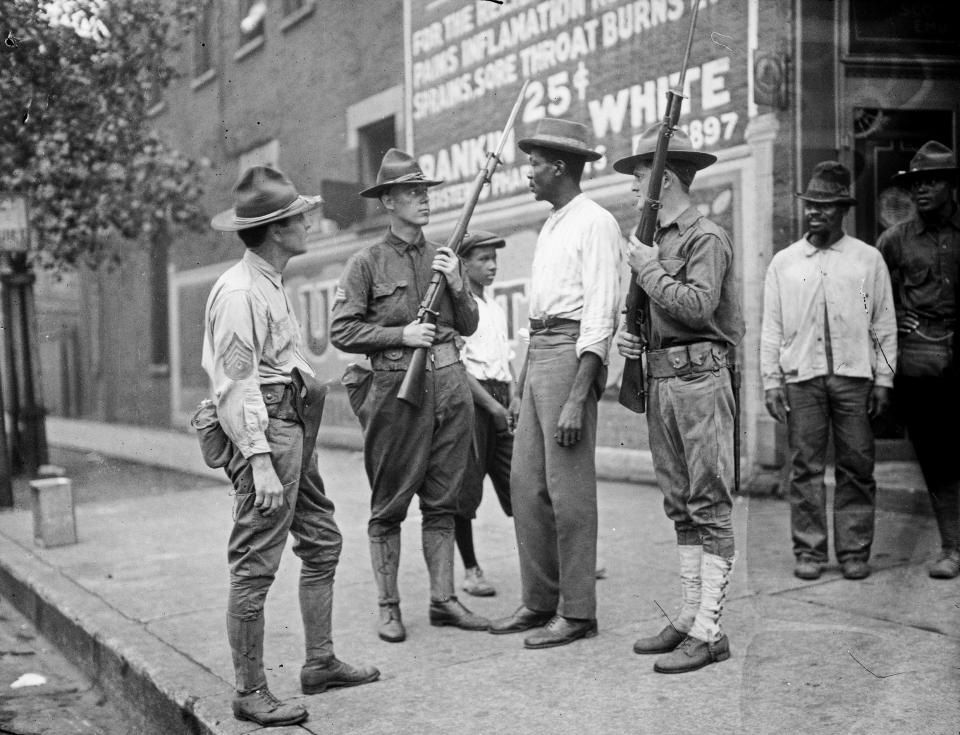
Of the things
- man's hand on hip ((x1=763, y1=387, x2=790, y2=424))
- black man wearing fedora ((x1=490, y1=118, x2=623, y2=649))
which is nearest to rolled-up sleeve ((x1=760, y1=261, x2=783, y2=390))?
man's hand on hip ((x1=763, y1=387, x2=790, y2=424))

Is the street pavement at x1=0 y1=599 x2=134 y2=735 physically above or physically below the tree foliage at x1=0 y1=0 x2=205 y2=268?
below

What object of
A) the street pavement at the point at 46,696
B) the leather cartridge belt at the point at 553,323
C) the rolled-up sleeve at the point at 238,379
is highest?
the leather cartridge belt at the point at 553,323

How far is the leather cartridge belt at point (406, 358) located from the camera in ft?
14.5

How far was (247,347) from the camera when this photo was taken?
3271 millimetres

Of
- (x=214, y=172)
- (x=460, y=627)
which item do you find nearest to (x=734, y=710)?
(x=460, y=627)

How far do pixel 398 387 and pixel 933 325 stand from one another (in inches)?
107

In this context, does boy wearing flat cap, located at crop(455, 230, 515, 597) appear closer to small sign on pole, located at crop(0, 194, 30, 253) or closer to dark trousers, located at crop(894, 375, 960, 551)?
dark trousers, located at crop(894, 375, 960, 551)

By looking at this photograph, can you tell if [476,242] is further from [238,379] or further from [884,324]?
[238,379]

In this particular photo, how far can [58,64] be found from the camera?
928 centimetres

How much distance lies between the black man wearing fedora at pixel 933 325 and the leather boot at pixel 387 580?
2631 mm

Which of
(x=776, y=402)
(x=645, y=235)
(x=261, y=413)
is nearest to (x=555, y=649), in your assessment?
(x=261, y=413)

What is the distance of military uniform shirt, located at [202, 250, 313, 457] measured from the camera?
3.26 meters

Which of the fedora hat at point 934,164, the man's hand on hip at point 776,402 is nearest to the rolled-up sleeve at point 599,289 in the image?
the man's hand on hip at point 776,402

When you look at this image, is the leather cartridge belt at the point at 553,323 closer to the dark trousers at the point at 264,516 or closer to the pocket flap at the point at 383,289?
the pocket flap at the point at 383,289
